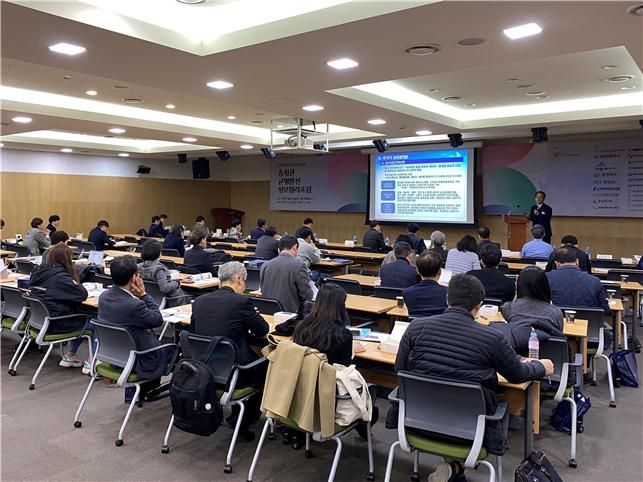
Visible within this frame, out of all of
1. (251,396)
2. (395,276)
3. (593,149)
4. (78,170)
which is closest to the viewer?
(251,396)

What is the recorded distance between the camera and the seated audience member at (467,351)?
8.62 ft

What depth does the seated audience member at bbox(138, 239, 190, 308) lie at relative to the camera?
5.70m

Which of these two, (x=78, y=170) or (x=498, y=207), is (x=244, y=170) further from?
(x=498, y=207)

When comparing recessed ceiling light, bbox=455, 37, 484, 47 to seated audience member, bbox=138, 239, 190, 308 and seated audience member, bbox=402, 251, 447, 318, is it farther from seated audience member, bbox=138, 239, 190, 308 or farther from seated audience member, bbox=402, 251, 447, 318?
seated audience member, bbox=138, 239, 190, 308

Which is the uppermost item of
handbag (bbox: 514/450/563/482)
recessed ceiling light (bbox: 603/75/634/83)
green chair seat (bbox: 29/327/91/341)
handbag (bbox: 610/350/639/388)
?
recessed ceiling light (bbox: 603/75/634/83)

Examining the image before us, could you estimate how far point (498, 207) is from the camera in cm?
1186

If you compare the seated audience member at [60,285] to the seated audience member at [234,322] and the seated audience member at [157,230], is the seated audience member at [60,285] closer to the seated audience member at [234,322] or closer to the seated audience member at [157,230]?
the seated audience member at [234,322]

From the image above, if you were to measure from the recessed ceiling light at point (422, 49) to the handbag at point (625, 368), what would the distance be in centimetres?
337

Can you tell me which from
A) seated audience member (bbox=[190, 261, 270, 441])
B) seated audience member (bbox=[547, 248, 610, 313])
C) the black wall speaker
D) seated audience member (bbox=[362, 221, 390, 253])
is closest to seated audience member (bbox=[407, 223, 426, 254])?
seated audience member (bbox=[362, 221, 390, 253])

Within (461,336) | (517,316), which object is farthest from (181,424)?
(517,316)

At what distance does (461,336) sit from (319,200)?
12.6 m

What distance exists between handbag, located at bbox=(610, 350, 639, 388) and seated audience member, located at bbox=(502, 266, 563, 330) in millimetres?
1848

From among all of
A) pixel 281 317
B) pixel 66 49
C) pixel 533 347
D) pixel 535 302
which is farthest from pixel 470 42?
pixel 66 49

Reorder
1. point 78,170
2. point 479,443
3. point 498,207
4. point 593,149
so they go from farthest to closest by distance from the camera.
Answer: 1. point 78,170
2. point 498,207
3. point 593,149
4. point 479,443
